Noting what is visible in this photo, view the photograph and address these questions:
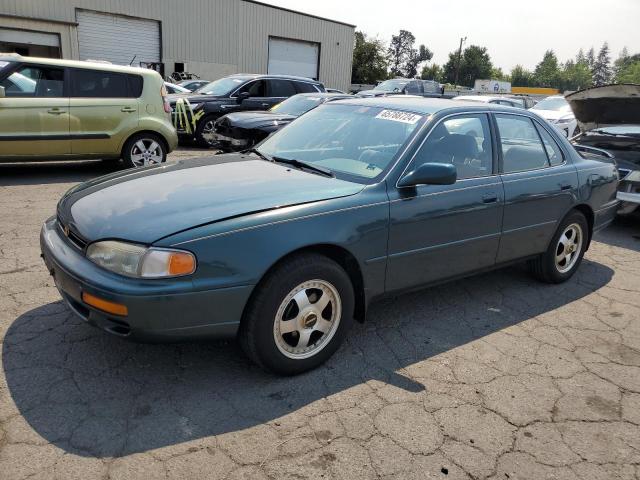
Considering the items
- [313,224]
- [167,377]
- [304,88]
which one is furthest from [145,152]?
[313,224]

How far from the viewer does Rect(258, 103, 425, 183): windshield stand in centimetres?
345

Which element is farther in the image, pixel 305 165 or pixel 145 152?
pixel 145 152

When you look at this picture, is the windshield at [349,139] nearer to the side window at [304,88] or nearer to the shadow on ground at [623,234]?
the shadow on ground at [623,234]

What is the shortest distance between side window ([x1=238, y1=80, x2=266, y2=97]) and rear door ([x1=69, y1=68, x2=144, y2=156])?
4312mm

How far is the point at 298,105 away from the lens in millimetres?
10406

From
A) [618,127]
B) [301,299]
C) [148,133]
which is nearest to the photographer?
[301,299]

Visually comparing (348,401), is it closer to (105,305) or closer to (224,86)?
(105,305)

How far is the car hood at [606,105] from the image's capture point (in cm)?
660

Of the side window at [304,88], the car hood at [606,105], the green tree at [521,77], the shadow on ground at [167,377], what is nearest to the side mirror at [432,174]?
the shadow on ground at [167,377]

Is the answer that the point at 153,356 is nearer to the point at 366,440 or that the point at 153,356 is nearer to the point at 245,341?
the point at 245,341

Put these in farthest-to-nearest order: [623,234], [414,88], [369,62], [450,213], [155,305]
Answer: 1. [369,62]
2. [414,88]
3. [623,234]
4. [450,213]
5. [155,305]

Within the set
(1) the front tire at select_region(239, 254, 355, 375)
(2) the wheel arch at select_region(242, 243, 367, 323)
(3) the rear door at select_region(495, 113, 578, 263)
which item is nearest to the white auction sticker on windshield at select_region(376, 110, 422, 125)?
(3) the rear door at select_region(495, 113, 578, 263)

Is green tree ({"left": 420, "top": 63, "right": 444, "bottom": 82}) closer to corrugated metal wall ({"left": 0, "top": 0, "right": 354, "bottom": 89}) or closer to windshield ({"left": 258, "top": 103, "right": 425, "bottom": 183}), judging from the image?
corrugated metal wall ({"left": 0, "top": 0, "right": 354, "bottom": 89})

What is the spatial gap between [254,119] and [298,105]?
1.38 metres
